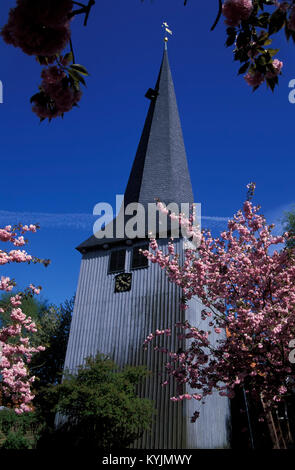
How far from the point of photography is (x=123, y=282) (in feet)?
54.5

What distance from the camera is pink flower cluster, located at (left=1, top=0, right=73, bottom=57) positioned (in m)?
1.85

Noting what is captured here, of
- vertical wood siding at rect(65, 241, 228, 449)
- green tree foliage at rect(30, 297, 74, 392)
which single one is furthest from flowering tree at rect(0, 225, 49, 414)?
green tree foliage at rect(30, 297, 74, 392)

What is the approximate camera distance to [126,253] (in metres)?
17.4

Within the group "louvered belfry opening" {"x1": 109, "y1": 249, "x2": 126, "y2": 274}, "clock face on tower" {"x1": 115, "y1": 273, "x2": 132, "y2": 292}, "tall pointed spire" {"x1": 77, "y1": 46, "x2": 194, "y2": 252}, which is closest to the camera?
"clock face on tower" {"x1": 115, "y1": 273, "x2": 132, "y2": 292}

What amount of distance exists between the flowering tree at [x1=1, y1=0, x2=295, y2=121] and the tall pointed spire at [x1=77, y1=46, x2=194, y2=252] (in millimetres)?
15769

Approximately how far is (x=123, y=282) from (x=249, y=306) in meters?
10.1

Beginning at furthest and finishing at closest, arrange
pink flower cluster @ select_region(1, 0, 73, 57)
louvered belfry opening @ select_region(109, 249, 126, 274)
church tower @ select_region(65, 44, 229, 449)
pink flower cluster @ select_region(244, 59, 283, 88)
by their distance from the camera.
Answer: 1. louvered belfry opening @ select_region(109, 249, 126, 274)
2. church tower @ select_region(65, 44, 229, 449)
3. pink flower cluster @ select_region(244, 59, 283, 88)
4. pink flower cluster @ select_region(1, 0, 73, 57)

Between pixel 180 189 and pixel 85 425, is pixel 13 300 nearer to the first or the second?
pixel 85 425

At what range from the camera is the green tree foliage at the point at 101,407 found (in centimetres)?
1095

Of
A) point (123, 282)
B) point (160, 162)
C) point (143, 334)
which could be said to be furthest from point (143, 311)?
point (160, 162)

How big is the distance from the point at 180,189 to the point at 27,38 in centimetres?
1814

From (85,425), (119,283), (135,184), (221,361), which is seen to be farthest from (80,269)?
(221,361)

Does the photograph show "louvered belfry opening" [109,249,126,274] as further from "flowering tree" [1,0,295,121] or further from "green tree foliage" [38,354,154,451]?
"flowering tree" [1,0,295,121]

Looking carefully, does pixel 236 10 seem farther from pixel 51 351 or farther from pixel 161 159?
pixel 51 351
